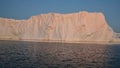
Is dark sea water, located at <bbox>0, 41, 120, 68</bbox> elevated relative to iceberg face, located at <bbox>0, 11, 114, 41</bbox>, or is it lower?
lower

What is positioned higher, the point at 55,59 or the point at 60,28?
the point at 60,28

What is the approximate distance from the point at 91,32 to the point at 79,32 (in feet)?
11.4

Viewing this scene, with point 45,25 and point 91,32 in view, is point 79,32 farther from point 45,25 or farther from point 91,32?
point 45,25

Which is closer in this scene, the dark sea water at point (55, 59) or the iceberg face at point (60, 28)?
the dark sea water at point (55, 59)

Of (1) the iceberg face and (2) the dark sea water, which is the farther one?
(1) the iceberg face

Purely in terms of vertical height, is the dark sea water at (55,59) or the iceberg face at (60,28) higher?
the iceberg face at (60,28)

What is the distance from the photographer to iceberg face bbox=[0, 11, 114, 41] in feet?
230

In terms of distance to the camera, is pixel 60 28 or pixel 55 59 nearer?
pixel 55 59

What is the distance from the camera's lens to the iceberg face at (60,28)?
7006cm

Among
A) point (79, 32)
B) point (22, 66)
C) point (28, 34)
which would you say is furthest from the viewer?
point (28, 34)

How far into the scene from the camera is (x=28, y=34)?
74.3m

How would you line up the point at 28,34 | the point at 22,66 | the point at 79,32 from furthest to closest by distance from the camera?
the point at 28,34 < the point at 79,32 < the point at 22,66

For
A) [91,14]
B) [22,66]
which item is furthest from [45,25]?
[22,66]

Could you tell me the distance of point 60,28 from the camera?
71562mm
